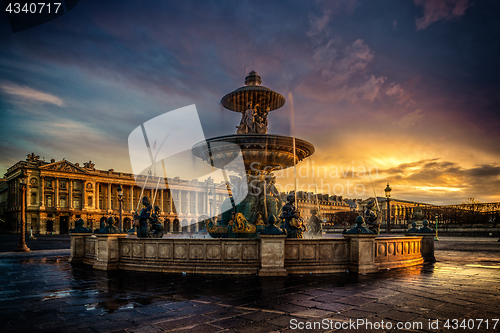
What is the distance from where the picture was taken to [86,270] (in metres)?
8.99

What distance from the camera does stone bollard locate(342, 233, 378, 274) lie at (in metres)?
8.09

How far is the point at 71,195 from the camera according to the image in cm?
8175

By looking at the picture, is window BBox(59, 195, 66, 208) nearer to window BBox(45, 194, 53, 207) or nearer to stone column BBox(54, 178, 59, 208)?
stone column BBox(54, 178, 59, 208)

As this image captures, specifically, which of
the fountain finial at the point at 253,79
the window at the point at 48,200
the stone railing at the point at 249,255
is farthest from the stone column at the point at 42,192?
the stone railing at the point at 249,255

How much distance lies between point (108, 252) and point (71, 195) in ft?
273

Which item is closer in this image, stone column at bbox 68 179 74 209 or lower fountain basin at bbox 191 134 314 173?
lower fountain basin at bbox 191 134 314 173

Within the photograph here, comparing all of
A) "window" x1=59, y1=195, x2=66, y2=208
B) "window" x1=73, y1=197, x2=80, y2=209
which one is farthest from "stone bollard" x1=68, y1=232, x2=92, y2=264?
"window" x1=73, y1=197, x2=80, y2=209

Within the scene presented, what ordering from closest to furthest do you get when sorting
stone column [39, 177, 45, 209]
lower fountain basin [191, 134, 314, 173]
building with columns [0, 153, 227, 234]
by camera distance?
lower fountain basin [191, 134, 314, 173] < building with columns [0, 153, 227, 234] < stone column [39, 177, 45, 209]

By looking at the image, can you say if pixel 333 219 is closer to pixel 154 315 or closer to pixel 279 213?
pixel 279 213

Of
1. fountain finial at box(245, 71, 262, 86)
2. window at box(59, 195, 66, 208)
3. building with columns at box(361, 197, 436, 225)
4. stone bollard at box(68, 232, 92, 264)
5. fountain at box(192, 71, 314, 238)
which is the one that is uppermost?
fountain finial at box(245, 71, 262, 86)

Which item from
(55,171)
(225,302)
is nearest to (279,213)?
(225,302)

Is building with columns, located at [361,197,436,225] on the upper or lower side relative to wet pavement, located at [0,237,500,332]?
lower

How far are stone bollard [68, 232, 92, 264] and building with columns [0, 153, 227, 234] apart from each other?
53.9 meters

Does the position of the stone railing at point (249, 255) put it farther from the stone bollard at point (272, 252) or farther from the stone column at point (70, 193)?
the stone column at point (70, 193)
